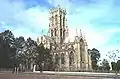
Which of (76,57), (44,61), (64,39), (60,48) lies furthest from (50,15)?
(44,61)

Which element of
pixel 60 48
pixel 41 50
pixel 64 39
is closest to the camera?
pixel 41 50

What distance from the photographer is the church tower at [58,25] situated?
101m

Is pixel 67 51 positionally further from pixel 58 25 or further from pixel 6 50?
pixel 6 50

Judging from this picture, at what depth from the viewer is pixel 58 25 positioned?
10138 centimetres

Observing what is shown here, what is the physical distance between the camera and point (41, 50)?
70312 mm

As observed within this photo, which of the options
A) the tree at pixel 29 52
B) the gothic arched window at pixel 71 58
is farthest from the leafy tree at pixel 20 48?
the gothic arched window at pixel 71 58

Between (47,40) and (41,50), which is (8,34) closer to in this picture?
(41,50)

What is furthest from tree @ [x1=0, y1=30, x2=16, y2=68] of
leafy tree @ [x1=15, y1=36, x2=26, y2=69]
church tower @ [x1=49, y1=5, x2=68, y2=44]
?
church tower @ [x1=49, y1=5, x2=68, y2=44]

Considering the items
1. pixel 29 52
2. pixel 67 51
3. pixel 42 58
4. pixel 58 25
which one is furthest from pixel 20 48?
pixel 58 25

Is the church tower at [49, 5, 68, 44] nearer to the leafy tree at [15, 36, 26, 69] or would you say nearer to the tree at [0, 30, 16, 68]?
the leafy tree at [15, 36, 26, 69]

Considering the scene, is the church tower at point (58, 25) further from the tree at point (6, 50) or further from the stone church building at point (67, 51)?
the tree at point (6, 50)

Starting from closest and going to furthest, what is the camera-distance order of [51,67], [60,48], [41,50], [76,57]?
1. [41,50]
2. [51,67]
3. [76,57]
4. [60,48]

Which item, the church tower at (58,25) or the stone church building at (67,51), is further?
the church tower at (58,25)

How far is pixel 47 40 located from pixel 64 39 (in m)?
8.67
